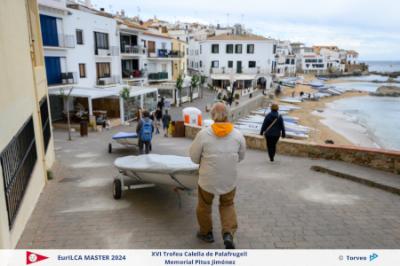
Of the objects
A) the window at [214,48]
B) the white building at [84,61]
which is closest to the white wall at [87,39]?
the white building at [84,61]

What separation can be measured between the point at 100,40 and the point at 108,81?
136 inches

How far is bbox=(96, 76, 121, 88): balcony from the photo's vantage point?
1008 inches

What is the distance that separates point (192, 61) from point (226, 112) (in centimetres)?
5666

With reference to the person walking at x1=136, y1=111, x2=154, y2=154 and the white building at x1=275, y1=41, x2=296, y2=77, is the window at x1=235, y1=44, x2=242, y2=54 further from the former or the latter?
the white building at x1=275, y1=41, x2=296, y2=77

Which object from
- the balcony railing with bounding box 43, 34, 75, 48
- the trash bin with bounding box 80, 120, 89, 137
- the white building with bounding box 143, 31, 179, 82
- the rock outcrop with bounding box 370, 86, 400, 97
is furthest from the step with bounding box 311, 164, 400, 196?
the rock outcrop with bounding box 370, 86, 400, 97

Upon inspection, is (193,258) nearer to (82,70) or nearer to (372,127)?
(82,70)

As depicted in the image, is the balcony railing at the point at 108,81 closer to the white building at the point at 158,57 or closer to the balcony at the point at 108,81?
the balcony at the point at 108,81

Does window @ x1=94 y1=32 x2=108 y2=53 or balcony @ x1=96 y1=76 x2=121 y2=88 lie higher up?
window @ x1=94 y1=32 x2=108 y2=53

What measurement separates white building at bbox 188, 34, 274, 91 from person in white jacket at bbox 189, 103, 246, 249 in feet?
151

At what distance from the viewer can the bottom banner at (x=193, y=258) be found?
12.2 feet

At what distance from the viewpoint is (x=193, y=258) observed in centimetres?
373

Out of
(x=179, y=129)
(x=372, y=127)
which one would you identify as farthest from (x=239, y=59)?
(x=179, y=129)

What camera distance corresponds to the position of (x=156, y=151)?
1095cm

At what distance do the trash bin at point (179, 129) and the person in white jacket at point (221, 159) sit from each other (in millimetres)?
9748
